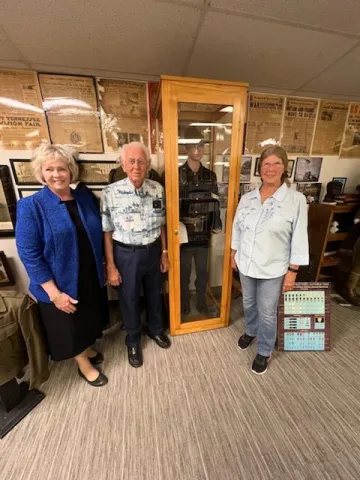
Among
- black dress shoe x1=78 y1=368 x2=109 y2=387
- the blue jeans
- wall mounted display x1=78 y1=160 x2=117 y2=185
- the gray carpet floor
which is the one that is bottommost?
the gray carpet floor

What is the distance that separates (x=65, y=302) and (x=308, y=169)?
2690 mm

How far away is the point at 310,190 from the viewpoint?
2.38 m

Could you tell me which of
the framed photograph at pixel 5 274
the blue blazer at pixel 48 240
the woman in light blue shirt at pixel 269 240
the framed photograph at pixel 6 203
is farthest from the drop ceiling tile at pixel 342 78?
the framed photograph at pixel 5 274

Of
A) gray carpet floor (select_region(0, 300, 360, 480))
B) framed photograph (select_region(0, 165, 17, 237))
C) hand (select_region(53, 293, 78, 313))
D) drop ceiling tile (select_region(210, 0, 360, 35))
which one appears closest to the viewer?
drop ceiling tile (select_region(210, 0, 360, 35))

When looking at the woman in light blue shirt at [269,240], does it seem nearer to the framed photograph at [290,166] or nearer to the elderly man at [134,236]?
the elderly man at [134,236]

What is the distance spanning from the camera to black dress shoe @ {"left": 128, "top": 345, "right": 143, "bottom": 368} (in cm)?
159

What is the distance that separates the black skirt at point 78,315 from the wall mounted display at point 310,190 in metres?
2.36

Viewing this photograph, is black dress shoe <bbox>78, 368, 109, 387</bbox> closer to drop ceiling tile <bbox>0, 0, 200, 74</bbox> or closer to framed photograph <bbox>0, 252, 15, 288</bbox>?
framed photograph <bbox>0, 252, 15, 288</bbox>

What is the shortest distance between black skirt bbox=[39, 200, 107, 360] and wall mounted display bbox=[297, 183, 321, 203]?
7.73 ft

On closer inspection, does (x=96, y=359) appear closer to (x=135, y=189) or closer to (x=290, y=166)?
(x=135, y=189)

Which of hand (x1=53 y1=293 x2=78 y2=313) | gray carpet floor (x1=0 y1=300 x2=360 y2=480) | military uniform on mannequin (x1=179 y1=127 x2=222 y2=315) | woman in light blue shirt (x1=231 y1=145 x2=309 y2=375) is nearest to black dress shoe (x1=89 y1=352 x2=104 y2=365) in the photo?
gray carpet floor (x1=0 y1=300 x2=360 y2=480)

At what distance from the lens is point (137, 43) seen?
1.17 meters

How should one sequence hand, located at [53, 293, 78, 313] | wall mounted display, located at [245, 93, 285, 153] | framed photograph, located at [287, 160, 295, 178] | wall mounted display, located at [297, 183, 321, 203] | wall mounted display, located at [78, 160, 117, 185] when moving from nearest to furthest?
hand, located at [53, 293, 78, 313] < wall mounted display, located at [78, 160, 117, 185] < wall mounted display, located at [245, 93, 285, 153] < framed photograph, located at [287, 160, 295, 178] < wall mounted display, located at [297, 183, 321, 203]

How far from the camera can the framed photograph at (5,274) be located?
1.84 meters
